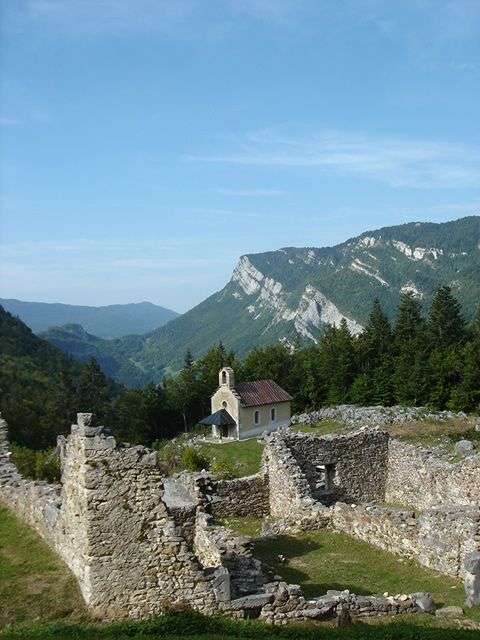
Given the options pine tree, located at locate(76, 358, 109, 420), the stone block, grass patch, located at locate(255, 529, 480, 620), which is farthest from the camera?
pine tree, located at locate(76, 358, 109, 420)

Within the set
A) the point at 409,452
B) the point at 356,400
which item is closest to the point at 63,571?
the point at 409,452

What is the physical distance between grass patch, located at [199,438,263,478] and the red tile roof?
508 cm

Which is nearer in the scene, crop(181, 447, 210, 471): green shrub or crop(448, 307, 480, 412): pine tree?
crop(181, 447, 210, 471): green shrub

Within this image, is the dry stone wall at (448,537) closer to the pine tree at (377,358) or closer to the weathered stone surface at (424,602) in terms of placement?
the weathered stone surface at (424,602)

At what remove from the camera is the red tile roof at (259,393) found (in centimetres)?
5994

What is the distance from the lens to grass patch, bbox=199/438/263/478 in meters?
38.1

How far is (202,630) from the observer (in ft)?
35.1

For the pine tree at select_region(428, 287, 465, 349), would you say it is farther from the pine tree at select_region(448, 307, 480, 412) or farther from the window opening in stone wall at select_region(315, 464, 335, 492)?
the window opening in stone wall at select_region(315, 464, 335, 492)

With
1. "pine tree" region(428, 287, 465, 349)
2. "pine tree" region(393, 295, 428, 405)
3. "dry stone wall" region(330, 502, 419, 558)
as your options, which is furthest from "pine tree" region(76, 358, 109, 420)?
"dry stone wall" region(330, 502, 419, 558)

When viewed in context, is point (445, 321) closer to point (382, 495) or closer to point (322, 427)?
point (322, 427)

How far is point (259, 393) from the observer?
2426 inches

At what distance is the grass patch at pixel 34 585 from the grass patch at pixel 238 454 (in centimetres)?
2230

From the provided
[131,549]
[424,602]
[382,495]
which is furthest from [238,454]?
[131,549]

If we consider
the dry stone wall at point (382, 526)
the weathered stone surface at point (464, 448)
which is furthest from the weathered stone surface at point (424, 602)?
the weathered stone surface at point (464, 448)
